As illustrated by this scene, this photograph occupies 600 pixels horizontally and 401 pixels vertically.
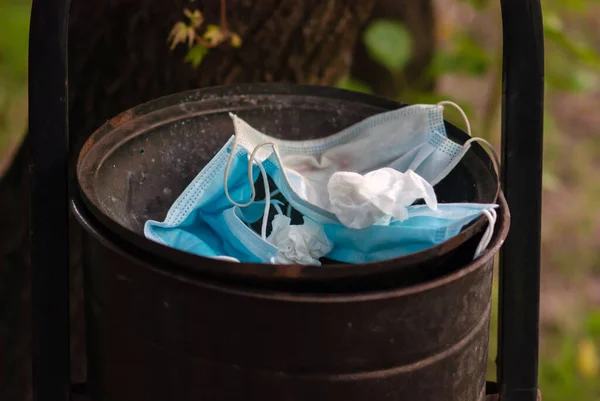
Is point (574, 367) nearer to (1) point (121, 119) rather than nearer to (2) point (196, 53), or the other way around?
(2) point (196, 53)

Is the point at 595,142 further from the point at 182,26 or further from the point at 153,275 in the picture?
the point at 153,275

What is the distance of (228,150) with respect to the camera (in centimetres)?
159

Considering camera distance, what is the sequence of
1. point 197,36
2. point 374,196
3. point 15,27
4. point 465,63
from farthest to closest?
1. point 465,63
2. point 15,27
3. point 197,36
4. point 374,196

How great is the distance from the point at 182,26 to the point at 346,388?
1.01m

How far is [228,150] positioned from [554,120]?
235 cm

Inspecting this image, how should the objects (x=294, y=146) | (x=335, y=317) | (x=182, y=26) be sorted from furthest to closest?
(x=182, y=26), (x=294, y=146), (x=335, y=317)

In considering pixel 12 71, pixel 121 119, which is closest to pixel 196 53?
pixel 121 119

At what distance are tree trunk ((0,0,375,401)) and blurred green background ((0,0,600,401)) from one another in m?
0.24

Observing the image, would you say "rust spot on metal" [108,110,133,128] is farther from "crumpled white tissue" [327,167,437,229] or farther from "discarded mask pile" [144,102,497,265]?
"crumpled white tissue" [327,167,437,229]

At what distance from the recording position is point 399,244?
4.59ft

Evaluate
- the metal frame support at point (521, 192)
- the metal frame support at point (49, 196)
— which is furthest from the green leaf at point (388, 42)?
the metal frame support at point (49, 196)

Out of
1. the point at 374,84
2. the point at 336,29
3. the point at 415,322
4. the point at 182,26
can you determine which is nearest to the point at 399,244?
the point at 415,322

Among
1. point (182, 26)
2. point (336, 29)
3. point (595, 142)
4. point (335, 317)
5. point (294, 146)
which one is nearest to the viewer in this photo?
point (335, 317)

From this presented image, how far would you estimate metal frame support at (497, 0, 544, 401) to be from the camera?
1411mm
